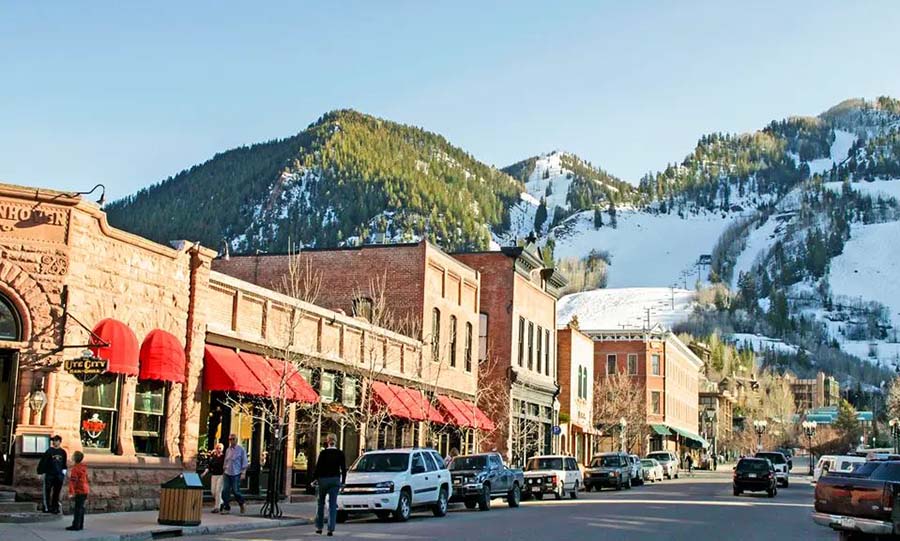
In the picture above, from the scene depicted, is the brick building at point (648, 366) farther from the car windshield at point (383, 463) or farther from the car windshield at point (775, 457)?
the car windshield at point (383, 463)

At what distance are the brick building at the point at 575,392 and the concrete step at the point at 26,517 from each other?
151 ft

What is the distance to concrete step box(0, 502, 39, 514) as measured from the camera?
69.5ft

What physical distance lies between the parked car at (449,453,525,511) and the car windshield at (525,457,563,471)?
6068 mm

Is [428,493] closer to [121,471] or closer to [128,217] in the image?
[121,471]

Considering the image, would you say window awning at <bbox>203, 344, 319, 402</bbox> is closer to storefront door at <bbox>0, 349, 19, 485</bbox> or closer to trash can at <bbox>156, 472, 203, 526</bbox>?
storefront door at <bbox>0, 349, 19, 485</bbox>

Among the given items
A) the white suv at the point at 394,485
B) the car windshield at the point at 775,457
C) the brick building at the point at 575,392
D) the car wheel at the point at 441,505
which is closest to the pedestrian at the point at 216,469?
the white suv at the point at 394,485

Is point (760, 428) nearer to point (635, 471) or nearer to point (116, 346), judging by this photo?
point (635, 471)

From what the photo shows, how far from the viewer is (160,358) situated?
25516mm

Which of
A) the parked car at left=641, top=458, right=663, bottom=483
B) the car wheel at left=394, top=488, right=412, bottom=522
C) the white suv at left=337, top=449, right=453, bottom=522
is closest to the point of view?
the white suv at left=337, top=449, right=453, bottom=522

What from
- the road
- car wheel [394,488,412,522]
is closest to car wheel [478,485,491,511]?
the road

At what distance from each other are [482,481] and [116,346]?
11.8 m

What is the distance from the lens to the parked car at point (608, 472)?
161 feet

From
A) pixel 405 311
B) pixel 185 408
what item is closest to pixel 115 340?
pixel 185 408

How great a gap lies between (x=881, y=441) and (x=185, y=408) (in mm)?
128397
